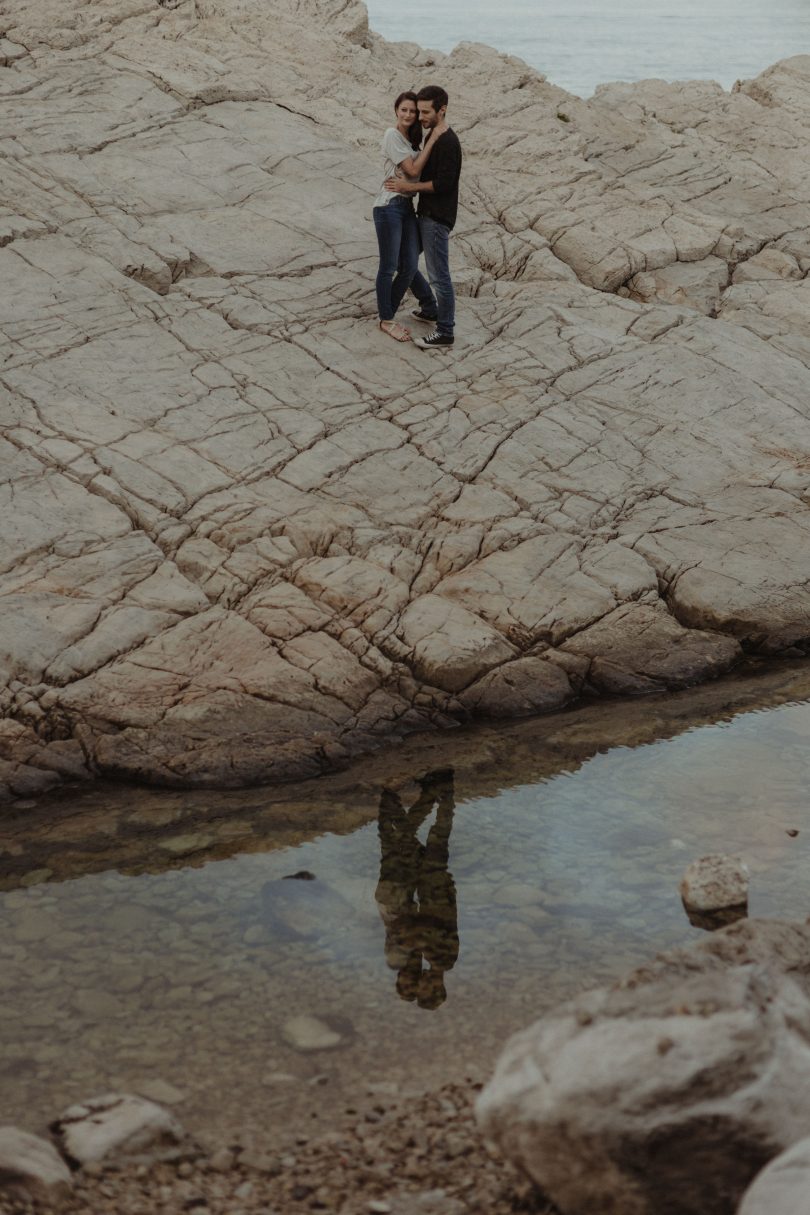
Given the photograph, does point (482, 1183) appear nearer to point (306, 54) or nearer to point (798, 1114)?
point (798, 1114)

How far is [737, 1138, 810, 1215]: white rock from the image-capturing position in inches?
142

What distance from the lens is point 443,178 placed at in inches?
462

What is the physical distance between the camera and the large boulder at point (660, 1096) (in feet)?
13.5

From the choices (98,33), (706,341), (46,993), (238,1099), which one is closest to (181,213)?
(98,33)

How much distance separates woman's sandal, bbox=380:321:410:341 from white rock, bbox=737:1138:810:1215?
10.2 metres

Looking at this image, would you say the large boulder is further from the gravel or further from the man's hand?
the man's hand

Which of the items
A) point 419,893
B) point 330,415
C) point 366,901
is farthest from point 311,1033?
point 330,415

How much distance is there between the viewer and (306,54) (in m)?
17.1

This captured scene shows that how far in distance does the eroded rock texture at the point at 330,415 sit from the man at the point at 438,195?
63 cm

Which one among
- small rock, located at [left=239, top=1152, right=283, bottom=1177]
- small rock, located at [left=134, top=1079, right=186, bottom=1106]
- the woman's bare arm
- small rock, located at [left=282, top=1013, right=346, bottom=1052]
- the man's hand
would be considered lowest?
small rock, located at [left=282, top=1013, right=346, bottom=1052]

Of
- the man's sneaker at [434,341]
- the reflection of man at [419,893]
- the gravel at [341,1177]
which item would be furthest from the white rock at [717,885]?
the man's sneaker at [434,341]

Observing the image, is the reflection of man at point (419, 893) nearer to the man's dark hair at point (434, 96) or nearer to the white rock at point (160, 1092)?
the white rock at point (160, 1092)

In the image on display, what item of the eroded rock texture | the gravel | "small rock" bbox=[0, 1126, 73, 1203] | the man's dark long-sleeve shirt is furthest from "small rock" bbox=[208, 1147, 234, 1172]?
the man's dark long-sleeve shirt

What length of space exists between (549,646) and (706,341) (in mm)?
5601
